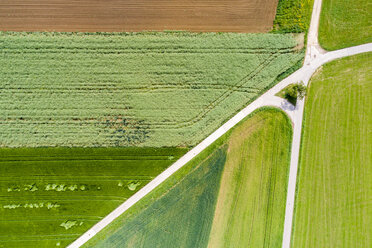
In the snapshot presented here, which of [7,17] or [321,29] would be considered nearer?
[7,17]

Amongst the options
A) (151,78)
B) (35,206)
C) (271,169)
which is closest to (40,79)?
(151,78)

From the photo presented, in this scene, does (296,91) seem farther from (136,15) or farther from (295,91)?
(136,15)

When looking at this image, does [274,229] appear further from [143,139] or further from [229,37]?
[229,37]

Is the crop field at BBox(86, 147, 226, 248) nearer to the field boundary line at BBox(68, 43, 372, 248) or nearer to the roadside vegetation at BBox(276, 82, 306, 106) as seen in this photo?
the field boundary line at BBox(68, 43, 372, 248)

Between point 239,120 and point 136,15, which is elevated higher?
point 136,15

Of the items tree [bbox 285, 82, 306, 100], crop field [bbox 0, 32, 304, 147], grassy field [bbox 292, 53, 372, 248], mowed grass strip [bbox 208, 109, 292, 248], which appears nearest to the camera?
crop field [bbox 0, 32, 304, 147]

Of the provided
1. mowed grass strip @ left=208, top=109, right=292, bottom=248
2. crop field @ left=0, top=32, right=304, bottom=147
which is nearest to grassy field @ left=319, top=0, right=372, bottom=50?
crop field @ left=0, top=32, right=304, bottom=147

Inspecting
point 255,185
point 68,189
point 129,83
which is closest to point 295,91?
point 255,185
